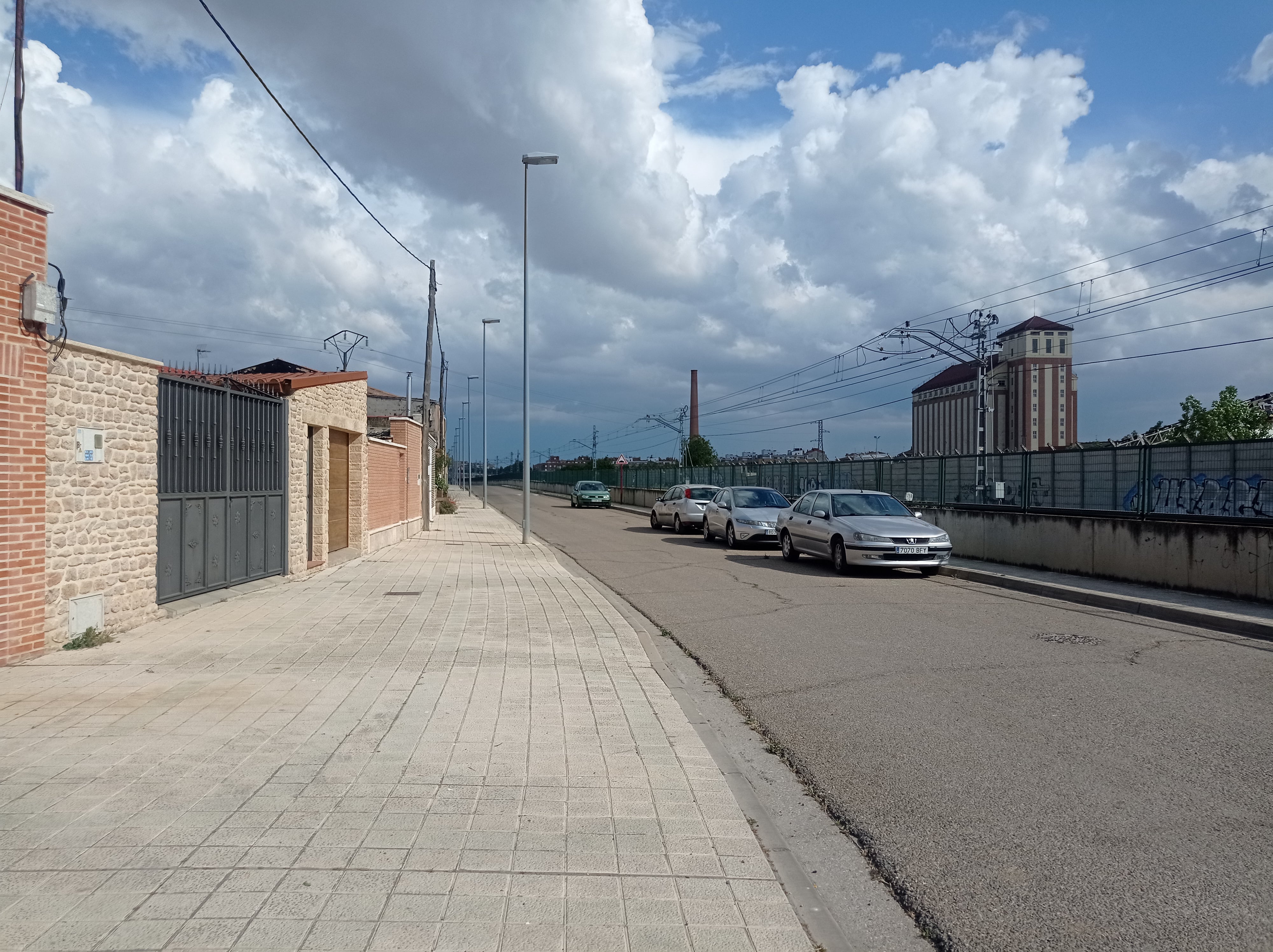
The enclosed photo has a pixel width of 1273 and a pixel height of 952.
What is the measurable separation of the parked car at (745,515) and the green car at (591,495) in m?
Result: 27.5

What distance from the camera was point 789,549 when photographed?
18719mm

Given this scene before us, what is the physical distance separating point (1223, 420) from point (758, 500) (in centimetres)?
4519

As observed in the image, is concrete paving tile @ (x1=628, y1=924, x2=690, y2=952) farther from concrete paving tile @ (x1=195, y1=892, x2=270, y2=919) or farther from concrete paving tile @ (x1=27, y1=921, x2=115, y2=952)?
concrete paving tile @ (x1=27, y1=921, x2=115, y2=952)

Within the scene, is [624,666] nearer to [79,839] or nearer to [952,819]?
[952,819]

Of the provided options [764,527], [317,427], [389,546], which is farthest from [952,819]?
[389,546]

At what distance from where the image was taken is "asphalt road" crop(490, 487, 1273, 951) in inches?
144

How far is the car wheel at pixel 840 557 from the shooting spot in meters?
16.0

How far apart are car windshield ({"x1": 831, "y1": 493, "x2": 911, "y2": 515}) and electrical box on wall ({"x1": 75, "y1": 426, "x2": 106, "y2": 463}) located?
11686 mm

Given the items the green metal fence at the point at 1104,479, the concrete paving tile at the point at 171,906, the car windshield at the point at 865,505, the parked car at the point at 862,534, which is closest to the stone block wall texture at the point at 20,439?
the concrete paving tile at the point at 171,906

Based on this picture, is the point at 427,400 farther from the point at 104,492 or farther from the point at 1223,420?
the point at 1223,420

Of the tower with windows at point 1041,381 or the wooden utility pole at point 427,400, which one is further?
the tower with windows at point 1041,381

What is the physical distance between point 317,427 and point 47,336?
24.8ft

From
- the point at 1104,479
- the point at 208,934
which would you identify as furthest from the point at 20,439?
the point at 1104,479

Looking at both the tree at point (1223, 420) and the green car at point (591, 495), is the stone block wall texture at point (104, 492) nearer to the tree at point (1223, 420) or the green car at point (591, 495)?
the green car at point (591, 495)
